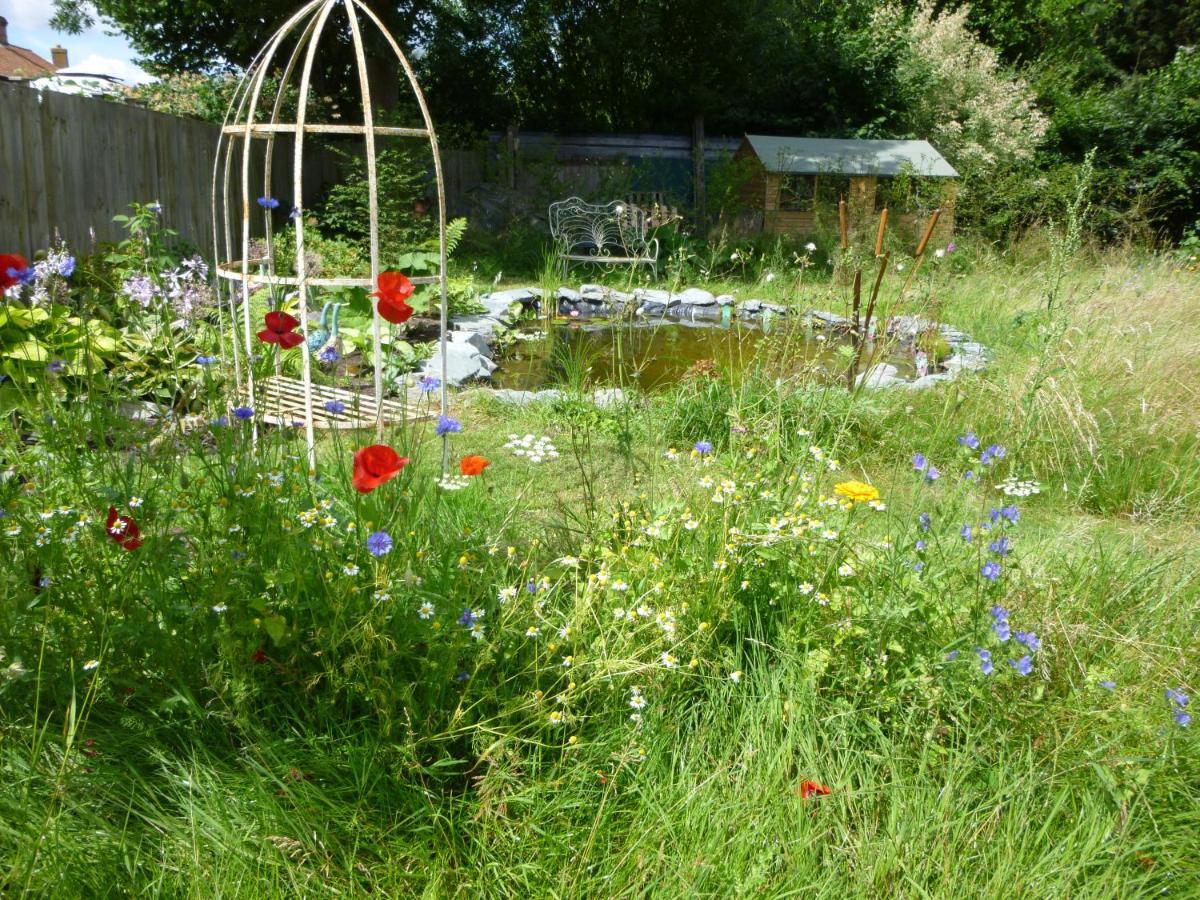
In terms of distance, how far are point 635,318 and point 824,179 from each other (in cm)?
645

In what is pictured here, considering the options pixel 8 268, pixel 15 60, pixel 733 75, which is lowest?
pixel 8 268

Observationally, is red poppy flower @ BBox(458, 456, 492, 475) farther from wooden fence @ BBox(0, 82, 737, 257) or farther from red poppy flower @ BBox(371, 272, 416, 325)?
wooden fence @ BBox(0, 82, 737, 257)

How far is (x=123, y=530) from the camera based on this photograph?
1350mm

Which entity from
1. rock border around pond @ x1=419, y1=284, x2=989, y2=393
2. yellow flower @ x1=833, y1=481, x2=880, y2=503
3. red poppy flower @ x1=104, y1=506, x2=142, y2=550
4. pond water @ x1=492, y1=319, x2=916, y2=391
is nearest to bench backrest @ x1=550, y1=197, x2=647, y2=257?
rock border around pond @ x1=419, y1=284, x2=989, y2=393

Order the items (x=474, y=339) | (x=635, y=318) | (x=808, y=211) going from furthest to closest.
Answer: (x=808, y=211) < (x=635, y=318) < (x=474, y=339)

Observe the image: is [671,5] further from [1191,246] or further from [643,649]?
[643,649]

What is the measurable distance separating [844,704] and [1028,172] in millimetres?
13832

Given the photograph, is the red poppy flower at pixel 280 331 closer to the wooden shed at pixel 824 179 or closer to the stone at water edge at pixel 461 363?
the stone at water edge at pixel 461 363

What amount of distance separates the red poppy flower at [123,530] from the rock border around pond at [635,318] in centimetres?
161

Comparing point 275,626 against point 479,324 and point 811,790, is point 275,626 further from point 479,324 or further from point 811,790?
point 479,324

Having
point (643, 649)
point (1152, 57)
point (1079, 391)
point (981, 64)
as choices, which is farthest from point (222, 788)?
point (1152, 57)

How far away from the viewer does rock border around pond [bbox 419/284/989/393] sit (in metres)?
4.19

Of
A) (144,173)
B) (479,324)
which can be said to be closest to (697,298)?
(479,324)

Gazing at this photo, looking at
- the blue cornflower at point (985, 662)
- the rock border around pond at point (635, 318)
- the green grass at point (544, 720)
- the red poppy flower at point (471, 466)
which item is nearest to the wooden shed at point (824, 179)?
the rock border around pond at point (635, 318)
